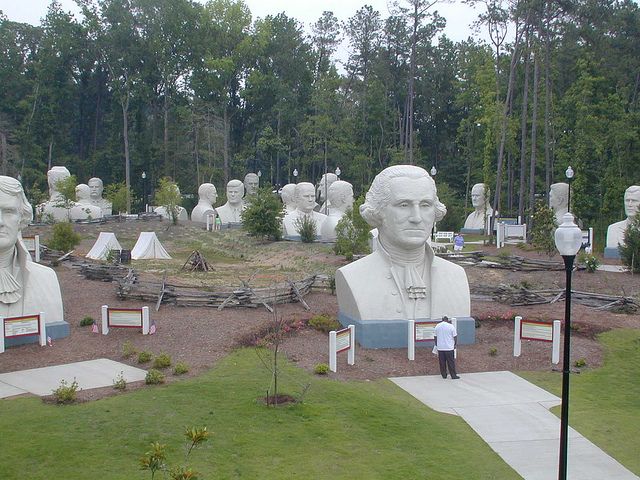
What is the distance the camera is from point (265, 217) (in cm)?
3206

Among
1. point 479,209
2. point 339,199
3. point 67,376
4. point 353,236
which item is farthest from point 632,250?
point 479,209

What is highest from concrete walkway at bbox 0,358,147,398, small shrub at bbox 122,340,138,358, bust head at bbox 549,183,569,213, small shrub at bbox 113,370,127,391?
bust head at bbox 549,183,569,213

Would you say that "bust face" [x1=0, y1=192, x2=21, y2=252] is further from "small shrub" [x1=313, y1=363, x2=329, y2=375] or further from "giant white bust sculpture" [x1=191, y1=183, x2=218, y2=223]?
"giant white bust sculpture" [x1=191, y1=183, x2=218, y2=223]

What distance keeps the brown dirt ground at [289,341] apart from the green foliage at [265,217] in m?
13.8

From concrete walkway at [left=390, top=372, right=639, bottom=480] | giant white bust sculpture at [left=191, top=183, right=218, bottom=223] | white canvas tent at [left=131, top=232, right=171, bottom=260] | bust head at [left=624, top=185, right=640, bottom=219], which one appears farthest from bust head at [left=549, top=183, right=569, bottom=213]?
concrete walkway at [left=390, top=372, right=639, bottom=480]

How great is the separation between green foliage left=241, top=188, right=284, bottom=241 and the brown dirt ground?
13.8 m

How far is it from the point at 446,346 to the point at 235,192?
31870 millimetres

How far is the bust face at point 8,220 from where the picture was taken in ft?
40.5

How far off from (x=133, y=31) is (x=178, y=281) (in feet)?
121

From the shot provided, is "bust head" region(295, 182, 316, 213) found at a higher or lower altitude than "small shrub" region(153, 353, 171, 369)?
higher

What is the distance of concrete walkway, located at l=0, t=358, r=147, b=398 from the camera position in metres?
10.4

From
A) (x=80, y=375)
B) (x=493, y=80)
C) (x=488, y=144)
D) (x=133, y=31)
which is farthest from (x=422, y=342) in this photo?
(x=133, y=31)

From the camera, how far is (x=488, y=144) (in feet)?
141

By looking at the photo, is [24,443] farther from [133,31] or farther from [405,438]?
[133,31]
